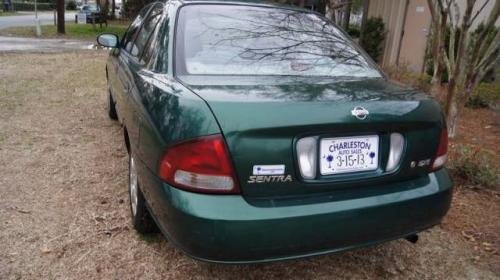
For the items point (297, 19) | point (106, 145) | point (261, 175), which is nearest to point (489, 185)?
point (297, 19)

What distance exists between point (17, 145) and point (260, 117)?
356 centimetres

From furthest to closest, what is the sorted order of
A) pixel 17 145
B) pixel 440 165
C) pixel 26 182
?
pixel 17 145 < pixel 26 182 < pixel 440 165

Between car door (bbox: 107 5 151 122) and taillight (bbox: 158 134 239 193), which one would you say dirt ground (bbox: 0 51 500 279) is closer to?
car door (bbox: 107 5 151 122)

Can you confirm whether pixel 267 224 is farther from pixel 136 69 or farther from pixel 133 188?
pixel 136 69

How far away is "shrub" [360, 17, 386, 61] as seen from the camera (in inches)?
456

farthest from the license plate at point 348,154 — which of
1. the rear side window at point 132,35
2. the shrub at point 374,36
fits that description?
the shrub at point 374,36

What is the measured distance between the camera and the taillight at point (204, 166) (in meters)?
1.96

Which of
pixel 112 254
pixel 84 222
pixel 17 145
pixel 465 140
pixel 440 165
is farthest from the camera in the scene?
pixel 465 140

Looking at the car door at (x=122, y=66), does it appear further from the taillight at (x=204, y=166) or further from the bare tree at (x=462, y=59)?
the bare tree at (x=462, y=59)

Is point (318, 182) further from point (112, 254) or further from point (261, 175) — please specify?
point (112, 254)

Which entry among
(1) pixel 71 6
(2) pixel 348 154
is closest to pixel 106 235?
(2) pixel 348 154

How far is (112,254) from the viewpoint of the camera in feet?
9.08

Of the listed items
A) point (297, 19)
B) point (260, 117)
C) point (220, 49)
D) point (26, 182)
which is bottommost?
point (26, 182)

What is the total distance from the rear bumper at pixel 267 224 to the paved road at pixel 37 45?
11.9m
